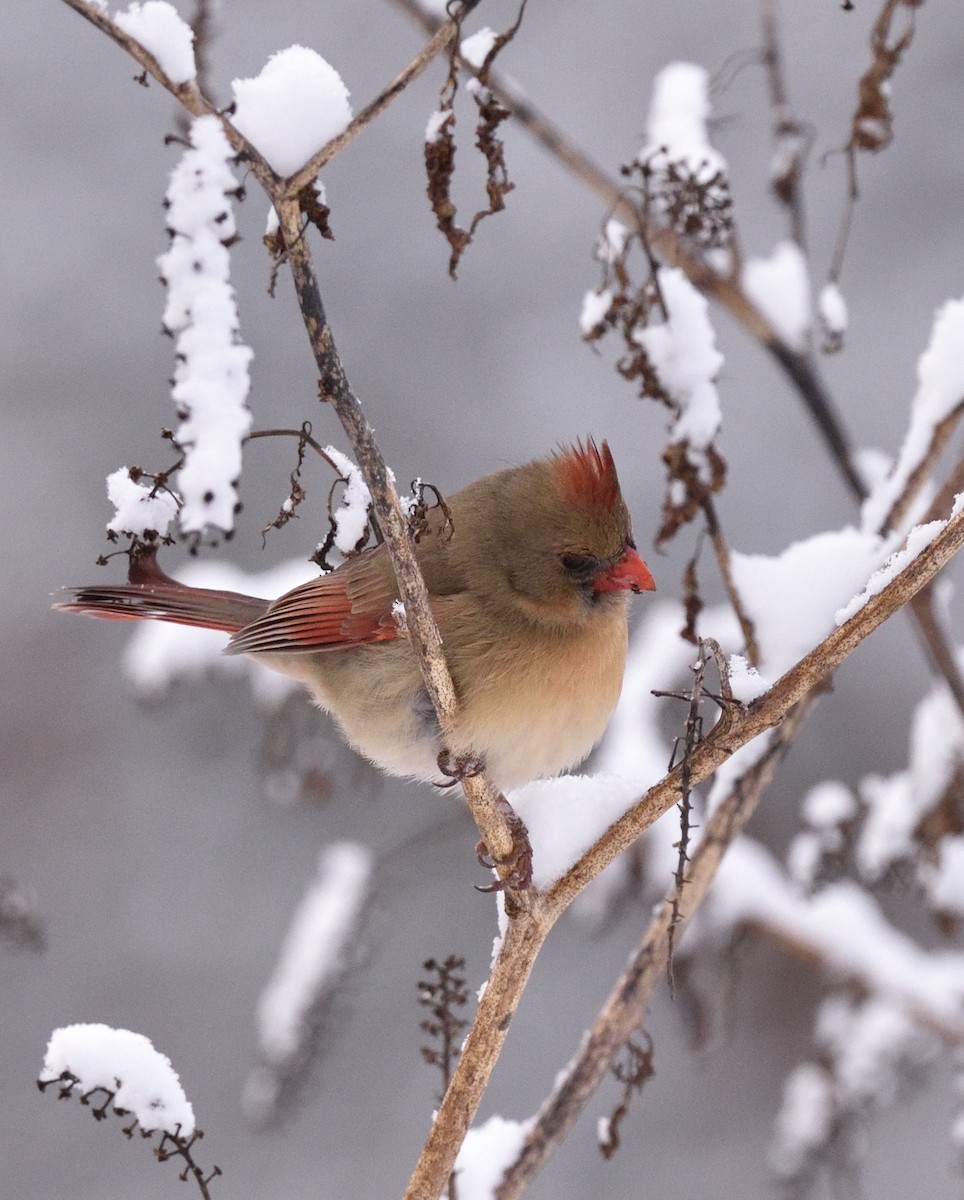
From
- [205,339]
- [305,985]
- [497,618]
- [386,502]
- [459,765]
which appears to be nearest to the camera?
[205,339]

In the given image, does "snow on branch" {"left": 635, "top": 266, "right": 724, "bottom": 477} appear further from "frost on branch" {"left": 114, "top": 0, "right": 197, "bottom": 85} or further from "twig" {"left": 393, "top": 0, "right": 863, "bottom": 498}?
"frost on branch" {"left": 114, "top": 0, "right": 197, "bottom": 85}

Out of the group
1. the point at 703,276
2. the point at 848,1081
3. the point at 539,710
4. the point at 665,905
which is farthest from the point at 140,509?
the point at 848,1081

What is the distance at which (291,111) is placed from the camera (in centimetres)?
149

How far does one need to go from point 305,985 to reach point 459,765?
108 cm

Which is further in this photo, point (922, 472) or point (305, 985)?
point (305, 985)

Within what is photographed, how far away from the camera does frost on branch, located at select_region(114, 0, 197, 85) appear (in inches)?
56.1

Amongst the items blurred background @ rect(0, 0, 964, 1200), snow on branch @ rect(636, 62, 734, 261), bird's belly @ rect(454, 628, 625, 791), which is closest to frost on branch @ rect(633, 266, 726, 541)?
snow on branch @ rect(636, 62, 734, 261)

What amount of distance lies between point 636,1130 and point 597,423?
9.60ft

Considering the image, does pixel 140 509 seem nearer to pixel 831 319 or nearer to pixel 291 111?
pixel 291 111

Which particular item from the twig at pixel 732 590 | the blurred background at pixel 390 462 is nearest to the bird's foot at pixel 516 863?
the twig at pixel 732 590

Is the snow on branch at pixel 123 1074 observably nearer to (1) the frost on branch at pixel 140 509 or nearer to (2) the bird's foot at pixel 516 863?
(2) the bird's foot at pixel 516 863

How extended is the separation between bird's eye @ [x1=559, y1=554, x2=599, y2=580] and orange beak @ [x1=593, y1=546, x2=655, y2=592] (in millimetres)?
21

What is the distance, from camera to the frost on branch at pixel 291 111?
4.85ft

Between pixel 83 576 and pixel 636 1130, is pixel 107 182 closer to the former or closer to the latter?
pixel 83 576
